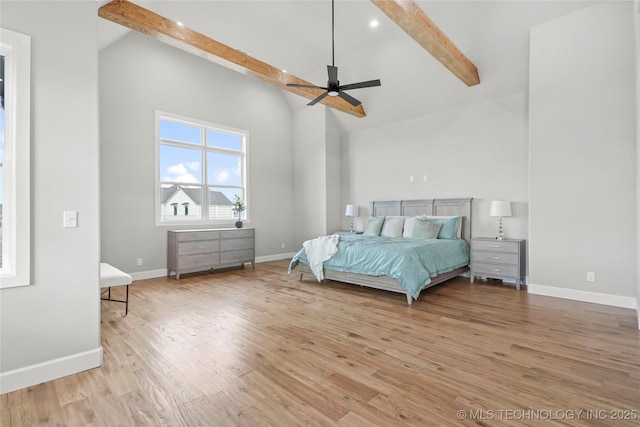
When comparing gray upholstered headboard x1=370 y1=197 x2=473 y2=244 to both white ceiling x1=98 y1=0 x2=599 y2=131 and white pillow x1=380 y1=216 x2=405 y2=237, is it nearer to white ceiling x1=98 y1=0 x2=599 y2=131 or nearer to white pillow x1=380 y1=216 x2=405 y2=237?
white pillow x1=380 y1=216 x2=405 y2=237

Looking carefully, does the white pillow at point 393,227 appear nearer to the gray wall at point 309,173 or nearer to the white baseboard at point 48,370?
the gray wall at point 309,173

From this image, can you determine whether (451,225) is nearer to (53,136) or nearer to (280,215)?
(280,215)

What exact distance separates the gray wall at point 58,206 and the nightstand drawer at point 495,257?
4.91 meters

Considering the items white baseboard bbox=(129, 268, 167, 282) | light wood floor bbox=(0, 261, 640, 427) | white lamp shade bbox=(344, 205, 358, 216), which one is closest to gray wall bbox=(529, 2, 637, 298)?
light wood floor bbox=(0, 261, 640, 427)

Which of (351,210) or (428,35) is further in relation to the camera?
(351,210)

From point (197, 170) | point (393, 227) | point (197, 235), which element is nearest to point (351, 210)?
point (393, 227)

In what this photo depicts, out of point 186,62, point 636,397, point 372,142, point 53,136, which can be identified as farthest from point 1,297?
point 372,142

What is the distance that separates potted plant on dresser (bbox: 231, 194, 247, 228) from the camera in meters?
6.36

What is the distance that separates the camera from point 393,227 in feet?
19.3

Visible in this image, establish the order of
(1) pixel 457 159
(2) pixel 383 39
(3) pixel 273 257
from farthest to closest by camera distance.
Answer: (3) pixel 273 257
(1) pixel 457 159
(2) pixel 383 39

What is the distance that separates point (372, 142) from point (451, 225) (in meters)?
2.62

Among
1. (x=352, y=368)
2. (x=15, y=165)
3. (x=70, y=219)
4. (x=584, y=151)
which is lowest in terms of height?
(x=352, y=368)

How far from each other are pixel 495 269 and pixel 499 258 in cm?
18

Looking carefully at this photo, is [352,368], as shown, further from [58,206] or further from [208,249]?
[208,249]
